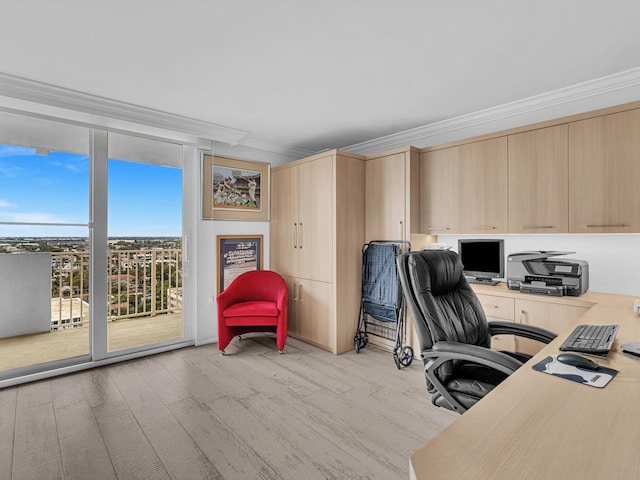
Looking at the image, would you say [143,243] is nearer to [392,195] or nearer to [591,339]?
[392,195]

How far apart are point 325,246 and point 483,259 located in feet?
5.40

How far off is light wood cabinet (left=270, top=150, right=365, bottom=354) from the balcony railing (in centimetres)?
142

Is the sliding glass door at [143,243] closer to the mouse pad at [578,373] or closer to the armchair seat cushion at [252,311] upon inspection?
the armchair seat cushion at [252,311]

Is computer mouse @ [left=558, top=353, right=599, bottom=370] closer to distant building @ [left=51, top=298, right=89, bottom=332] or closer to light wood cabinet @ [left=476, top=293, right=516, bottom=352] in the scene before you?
light wood cabinet @ [left=476, top=293, right=516, bottom=352]

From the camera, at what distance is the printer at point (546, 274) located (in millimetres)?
2742

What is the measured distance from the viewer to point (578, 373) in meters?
1.26

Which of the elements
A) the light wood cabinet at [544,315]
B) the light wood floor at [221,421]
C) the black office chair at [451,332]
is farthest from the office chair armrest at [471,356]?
the light wood cabinet at [544,315]

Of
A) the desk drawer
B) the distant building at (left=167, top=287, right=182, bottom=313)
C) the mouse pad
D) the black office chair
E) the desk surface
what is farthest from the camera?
the distant building at (left=167, top=287, right=182, bottom=313)

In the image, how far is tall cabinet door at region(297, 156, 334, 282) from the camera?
381cm

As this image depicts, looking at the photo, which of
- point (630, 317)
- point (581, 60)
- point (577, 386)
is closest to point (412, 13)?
point (581, 60)

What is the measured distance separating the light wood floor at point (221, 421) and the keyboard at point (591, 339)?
106cm

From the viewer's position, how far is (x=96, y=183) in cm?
341

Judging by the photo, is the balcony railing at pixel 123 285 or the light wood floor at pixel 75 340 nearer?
the light wood floor at pixel 75 340

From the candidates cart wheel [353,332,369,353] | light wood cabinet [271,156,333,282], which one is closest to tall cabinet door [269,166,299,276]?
light wood cabinet [271,156,333,282]
